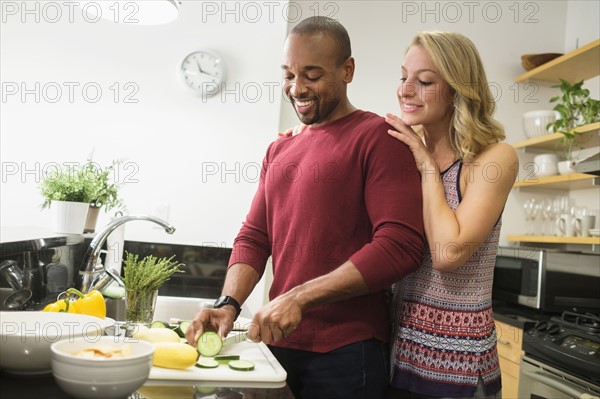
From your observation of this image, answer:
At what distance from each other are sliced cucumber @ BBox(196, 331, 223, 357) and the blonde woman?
424 mm

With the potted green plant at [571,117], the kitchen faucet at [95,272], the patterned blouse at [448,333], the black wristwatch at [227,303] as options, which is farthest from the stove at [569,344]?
the kitchen faucet at [95,272]

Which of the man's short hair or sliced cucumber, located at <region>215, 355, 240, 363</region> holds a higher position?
the man's short hair

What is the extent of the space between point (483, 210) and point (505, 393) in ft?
6.65

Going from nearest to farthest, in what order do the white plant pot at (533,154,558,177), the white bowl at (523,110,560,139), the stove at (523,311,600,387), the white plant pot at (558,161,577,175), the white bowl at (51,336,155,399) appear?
the white bowl at (51,336,155,399)
the stove at (523,311,600,387)
the white plant pot at (558,161,577,175)
the white plant pot at (533,154,558,177)
the white bowl at (523,110,560,139)

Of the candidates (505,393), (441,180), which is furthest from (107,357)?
(505,393)

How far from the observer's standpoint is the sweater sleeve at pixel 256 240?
1.61m

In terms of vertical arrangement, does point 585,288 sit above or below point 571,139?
below

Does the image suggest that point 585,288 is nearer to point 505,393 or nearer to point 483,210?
point 505,393

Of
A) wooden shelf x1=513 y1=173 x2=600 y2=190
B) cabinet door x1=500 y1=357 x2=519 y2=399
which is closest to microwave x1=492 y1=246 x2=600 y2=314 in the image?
cabinet door x1=500 y1=357 x2=519 y2=399

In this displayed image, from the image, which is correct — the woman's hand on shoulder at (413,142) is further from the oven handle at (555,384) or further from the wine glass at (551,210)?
the wine glass at (551,210)

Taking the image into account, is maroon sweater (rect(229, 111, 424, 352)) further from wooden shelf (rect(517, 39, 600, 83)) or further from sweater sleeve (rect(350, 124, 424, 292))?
wooden shelf (rect(517, 39, 600, 83))

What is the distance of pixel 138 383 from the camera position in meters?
0.86

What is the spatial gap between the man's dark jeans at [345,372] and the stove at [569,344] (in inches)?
53.6

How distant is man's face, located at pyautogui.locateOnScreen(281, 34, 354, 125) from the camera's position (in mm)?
1476
